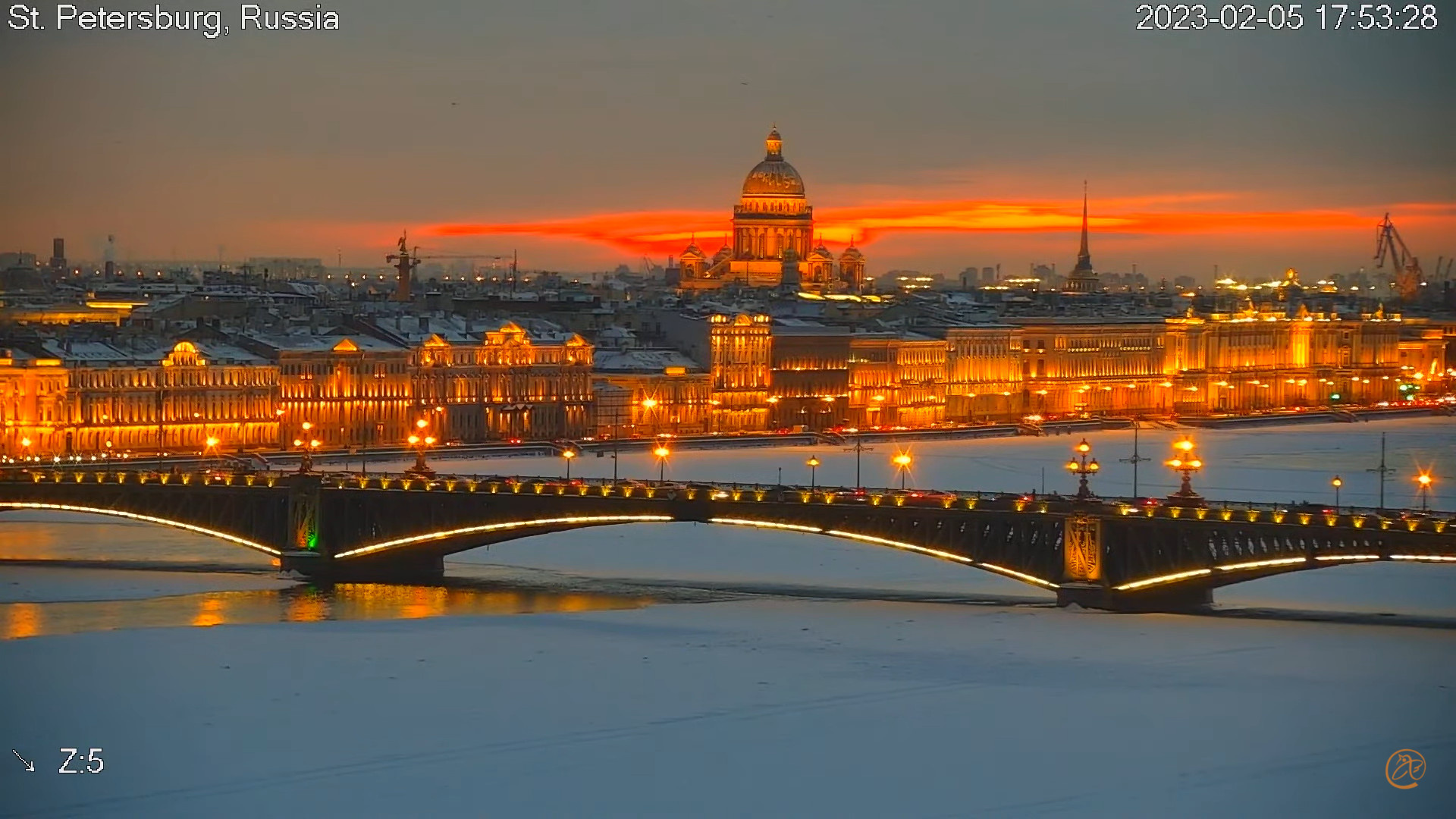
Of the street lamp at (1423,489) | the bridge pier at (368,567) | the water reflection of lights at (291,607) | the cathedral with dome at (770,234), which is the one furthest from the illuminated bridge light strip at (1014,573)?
the cathedral with dome at (770,234)

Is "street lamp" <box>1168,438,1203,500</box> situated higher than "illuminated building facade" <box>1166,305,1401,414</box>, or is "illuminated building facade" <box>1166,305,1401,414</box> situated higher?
"street lamp" <box>1168,438,1203,500</box>

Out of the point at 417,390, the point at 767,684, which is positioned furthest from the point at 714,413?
the point at 767,684

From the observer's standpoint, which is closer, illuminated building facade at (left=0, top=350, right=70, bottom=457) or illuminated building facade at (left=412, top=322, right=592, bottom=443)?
illuminated building facade at (left=0, top=350, right=70, bottom=457)

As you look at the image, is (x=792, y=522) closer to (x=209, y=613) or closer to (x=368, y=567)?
(x=368, y=567)

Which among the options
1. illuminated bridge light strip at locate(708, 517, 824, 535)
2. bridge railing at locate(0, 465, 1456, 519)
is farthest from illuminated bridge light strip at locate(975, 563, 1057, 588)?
illuminated bridge light strip at locate(708, 517, 824, 535)

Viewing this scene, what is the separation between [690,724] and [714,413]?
155ft

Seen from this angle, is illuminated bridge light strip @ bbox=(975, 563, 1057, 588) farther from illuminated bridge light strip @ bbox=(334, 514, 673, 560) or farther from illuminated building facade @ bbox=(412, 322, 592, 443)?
illuminated building facade @ bbox=(412, 322, 592, 443)

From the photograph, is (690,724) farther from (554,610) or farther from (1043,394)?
(1043,394)

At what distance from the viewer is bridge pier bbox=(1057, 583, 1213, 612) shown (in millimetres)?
39000

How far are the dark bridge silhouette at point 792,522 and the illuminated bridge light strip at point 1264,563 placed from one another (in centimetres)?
2

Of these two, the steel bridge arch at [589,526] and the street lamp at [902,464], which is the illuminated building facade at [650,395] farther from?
the steel bridge arch at [589,526]

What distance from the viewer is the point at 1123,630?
37.1 metres

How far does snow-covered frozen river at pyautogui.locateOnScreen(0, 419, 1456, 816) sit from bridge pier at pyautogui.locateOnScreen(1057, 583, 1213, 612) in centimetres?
39

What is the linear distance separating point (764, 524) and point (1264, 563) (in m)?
6.33
